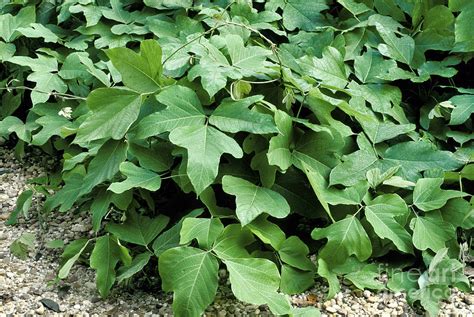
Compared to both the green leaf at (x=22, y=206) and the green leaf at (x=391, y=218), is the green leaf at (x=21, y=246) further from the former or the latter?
the green leaf at (x=391, y=218)

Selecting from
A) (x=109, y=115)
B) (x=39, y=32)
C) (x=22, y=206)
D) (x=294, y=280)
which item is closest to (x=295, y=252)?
(x=294, y=280)

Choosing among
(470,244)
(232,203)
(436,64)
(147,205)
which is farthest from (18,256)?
(436,64)

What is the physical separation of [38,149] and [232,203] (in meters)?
1.02

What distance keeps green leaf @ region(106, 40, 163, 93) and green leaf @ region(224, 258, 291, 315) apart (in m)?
0.54

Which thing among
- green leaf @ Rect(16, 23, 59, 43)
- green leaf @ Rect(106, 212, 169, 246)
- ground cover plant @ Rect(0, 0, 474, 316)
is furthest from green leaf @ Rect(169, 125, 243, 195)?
green leaf @ Rect(16, 23, 59, 43)

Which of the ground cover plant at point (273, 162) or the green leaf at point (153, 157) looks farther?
the green leaf at point (153, 157)

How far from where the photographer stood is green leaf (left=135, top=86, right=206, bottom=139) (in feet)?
6.28

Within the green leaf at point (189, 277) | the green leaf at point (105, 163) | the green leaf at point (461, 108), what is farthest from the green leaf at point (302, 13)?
the green leaf at point (189, 277)

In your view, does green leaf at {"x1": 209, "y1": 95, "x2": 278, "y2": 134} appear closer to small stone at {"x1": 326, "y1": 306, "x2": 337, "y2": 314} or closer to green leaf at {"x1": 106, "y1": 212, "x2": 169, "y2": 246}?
green leaf at {"x1": 106, "y1": 212, "x2": 169, "y2": 246}

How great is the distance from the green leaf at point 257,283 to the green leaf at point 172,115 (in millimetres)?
392

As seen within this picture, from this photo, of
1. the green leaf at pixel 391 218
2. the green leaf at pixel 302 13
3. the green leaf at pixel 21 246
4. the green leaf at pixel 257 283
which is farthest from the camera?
the green leaf at pixel 302 13

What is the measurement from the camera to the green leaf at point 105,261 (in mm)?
1958

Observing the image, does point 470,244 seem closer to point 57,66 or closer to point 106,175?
point 106,175

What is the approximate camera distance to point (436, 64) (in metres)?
2.47
